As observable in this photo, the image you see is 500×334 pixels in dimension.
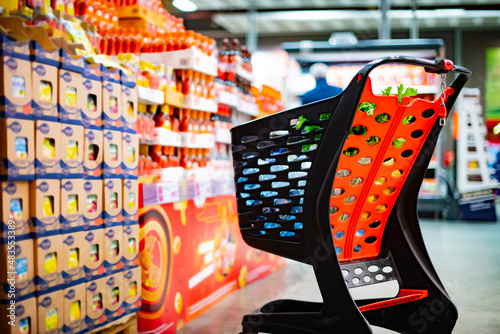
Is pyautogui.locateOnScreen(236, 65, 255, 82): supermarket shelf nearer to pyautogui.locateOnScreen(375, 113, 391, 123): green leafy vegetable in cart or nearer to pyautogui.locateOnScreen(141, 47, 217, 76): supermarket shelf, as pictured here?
pyautogui.locateOnScreen(141, 47, 217, 76): supermarket shelf

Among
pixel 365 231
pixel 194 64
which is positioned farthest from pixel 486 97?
pixel 365 231

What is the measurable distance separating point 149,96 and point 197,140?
770mm

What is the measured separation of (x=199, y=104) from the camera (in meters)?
3.88

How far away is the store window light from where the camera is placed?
13.7 metres

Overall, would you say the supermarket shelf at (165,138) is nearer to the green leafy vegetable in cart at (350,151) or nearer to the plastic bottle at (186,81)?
the plastic bottle at (186,81)

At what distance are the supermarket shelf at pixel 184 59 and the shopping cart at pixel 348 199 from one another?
5.59ft

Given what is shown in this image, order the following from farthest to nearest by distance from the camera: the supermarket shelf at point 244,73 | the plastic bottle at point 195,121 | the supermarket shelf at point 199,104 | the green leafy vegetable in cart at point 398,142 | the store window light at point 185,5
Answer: the store window light at point 185,5 → the supermarket shelf at point 244,73 → the plastic bottle at point 195,121 → the supermarket shelf at point 199,104 → the green leafy vegetable in cart at point 398,142

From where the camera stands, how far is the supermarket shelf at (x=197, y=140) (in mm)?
3768

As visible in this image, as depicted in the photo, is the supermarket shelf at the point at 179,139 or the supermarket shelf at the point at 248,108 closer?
the supermarket shelf at the point at 179,139

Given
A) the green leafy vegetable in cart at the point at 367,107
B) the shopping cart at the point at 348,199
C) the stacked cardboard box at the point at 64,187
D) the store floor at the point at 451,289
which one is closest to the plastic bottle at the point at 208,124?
the store floor at the point at 451,289

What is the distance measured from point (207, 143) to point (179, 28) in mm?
1543

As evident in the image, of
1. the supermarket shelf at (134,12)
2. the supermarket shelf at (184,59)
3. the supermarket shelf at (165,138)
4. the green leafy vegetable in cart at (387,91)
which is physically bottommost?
the supermarket shelf at (165,138)

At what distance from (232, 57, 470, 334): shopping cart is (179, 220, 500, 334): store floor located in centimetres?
84

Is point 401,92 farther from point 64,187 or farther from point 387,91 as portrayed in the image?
point 64,187
